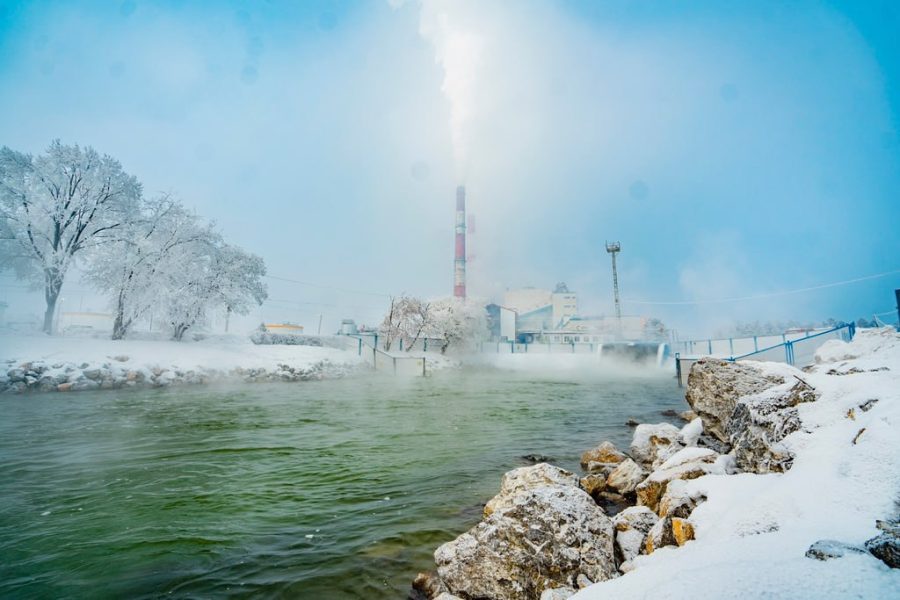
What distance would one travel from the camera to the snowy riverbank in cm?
1733

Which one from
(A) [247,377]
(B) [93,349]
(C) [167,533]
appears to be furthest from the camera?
(A) [247,377]

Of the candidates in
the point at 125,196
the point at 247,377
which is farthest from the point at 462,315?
the point at 125,196

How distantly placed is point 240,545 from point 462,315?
48.9 metres

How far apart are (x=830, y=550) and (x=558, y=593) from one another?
196 cm

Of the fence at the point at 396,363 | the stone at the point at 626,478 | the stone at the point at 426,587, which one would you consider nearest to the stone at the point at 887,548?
the stone at the point at 426,587

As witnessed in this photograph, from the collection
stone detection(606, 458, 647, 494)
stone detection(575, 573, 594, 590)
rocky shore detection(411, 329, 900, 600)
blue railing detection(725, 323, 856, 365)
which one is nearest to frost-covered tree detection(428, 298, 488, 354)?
blue railing detection(725, 323, 856, 365)

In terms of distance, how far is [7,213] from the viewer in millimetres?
22469

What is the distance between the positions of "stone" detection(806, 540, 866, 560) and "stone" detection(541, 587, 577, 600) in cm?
180

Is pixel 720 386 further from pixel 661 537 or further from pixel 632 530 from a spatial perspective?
pixel 661 537

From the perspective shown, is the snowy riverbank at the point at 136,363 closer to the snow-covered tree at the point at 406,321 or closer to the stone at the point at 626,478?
the snow-covered tree at the point at 406,321

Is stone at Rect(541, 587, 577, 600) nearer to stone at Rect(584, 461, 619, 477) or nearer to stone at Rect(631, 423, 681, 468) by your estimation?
stone at Rect(584, 461, 619, 477)

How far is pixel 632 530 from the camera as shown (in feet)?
13.5

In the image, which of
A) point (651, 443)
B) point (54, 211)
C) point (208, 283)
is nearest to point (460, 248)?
point (208, 283)

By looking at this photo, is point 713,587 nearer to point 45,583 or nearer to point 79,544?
point 45,583
